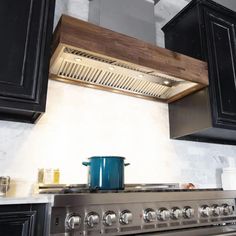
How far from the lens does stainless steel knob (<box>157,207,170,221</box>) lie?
111cm

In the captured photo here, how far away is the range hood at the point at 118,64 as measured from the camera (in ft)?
4.25

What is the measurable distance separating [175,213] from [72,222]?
50cm

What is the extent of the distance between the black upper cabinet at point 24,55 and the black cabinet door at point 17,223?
0.45 metres

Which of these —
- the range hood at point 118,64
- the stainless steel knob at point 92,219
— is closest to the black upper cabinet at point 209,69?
the range hood at point 118,64

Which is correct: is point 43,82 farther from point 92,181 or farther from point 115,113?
point 115,113

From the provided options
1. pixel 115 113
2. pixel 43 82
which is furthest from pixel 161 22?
pixel 43 82

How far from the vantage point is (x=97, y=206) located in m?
0.99

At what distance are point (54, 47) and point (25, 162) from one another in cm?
66

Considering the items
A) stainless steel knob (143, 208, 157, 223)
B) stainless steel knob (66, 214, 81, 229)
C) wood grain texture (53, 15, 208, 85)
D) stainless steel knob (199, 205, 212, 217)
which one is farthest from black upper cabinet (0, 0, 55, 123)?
stainless steel knob (199, 205, 212, 217)

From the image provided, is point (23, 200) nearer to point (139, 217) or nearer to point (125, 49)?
point (139, 217)

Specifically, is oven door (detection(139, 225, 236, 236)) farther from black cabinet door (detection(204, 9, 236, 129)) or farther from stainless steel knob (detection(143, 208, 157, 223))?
black cabinet door (detection(204, 9, 236, 129))

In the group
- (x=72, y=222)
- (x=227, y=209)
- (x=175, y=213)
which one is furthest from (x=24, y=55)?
(x=227, y=209)

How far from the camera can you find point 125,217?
1022 mm

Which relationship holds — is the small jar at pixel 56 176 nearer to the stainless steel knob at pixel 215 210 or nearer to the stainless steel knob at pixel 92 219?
the stainless steel knob at pixel 92 219
